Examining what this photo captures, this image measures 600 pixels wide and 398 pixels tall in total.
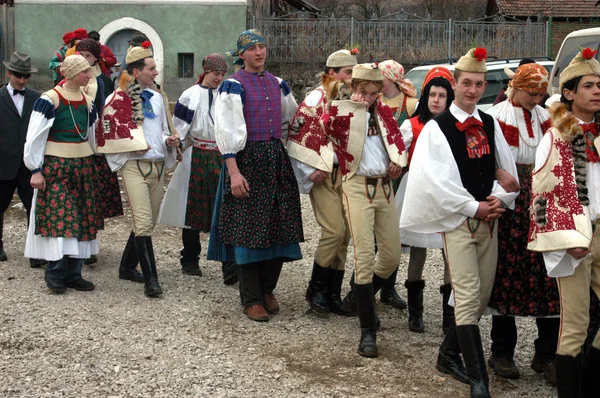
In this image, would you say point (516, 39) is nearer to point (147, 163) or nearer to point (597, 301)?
point (147, 163)

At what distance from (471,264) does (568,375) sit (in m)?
0.81

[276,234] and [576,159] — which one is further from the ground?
[576,159]

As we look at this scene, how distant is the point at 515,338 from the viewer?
5.26 meters

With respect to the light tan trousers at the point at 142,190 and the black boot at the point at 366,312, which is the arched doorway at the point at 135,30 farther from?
the black boot at the point at 366,312

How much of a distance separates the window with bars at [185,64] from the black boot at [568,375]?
18830 millimetres

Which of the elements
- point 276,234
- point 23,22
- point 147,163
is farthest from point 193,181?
point 23,22

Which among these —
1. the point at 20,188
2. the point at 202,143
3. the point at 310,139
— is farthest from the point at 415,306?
the point at 20,188

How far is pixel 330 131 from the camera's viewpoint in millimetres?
5766

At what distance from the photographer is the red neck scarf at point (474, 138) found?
486 centimetres

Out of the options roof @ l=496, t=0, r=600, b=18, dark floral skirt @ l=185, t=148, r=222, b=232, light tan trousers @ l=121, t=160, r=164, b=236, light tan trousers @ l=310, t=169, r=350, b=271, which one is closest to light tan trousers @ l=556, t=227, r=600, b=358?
light tan trousers @ l=310, t=169, r=350, b=271

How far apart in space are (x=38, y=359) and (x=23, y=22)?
1858 cm

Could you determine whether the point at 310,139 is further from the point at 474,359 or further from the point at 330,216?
the point at 474,359

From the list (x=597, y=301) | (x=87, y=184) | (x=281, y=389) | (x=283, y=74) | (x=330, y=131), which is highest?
(x=283, y=74)

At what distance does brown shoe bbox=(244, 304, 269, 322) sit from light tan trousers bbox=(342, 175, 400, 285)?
3.18ft
